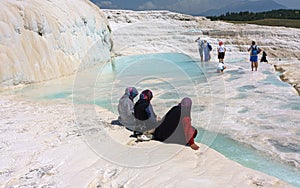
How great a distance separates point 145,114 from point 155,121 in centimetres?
24

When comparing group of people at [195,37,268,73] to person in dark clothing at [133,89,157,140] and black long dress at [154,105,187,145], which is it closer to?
person in dark clothing at [133,89,157,140]

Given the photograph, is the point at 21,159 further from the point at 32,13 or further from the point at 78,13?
the point at 78,13

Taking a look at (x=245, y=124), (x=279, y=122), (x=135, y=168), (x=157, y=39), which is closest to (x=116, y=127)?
(x=135, y=168)

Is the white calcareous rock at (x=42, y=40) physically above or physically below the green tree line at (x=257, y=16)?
above

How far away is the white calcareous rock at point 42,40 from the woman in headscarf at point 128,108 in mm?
8035

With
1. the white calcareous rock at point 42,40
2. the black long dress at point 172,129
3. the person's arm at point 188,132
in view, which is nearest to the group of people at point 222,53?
the white calcareous rock at point 42,40

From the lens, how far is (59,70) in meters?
15.4

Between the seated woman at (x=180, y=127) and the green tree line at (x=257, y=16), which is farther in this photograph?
the green tree line at (x=257, y=16)

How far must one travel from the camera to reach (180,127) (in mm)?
5066

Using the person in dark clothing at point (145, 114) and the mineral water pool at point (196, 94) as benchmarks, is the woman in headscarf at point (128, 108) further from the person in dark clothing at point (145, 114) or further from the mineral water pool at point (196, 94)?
the mineral water pool at point (196, 94)

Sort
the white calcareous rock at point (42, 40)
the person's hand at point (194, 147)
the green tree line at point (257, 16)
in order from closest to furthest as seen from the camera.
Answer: the person's hand at point (194, 147)
the white calcareous rock at point (42, 40)
the green tree line at point (257, 16)

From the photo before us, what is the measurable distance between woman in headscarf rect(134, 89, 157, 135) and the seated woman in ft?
1.10

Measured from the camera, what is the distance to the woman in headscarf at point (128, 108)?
591 cm

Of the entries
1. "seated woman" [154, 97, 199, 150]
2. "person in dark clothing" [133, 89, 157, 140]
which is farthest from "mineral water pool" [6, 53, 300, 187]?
"person in dark clothing" [133, 89, 157, 140]
